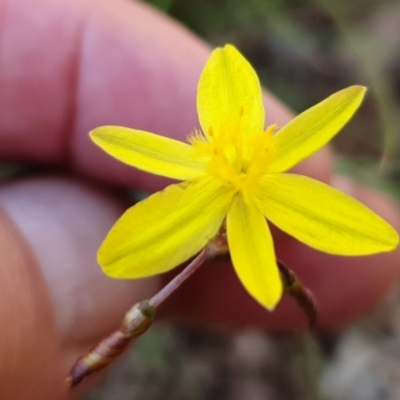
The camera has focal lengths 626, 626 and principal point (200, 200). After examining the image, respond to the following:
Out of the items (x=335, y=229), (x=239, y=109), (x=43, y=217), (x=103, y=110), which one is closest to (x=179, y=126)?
(x=103, y=110)

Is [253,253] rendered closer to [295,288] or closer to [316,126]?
[295,288]

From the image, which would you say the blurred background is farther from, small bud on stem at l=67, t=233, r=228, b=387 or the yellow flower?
small bud on stem at l=67, t=233, r=228, b=387

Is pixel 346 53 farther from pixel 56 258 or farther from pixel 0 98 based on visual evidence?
pixel 56 258

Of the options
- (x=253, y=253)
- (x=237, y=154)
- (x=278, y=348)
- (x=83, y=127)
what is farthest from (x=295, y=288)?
(x=278, y=348)

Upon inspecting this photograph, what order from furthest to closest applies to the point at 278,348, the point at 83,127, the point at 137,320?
the point at 278,348
the point at 83,127
the point at 137,320

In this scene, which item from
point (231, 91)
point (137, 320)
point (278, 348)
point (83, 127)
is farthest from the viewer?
point (278, 348)

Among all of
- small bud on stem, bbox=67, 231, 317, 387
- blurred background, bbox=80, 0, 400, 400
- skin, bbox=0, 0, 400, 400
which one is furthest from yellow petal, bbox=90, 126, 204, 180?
blurred background, bbox=80, 0, 400, 400
